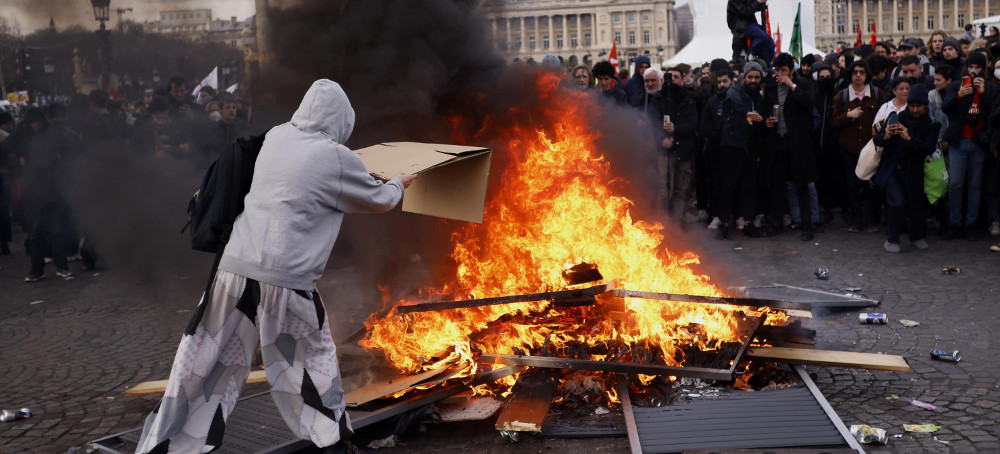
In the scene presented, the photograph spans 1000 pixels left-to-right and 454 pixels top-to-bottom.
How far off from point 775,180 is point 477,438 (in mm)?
Answer: 7544

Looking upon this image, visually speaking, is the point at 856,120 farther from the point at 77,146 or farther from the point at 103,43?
the point at 77,146

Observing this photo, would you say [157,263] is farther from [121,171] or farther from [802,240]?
[802,240]

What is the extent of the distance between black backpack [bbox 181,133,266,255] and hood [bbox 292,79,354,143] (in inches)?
13.4

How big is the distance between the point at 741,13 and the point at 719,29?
1200 cm

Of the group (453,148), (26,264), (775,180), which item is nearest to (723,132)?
(775,180)

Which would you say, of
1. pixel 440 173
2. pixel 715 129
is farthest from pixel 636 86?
pixel 440 173

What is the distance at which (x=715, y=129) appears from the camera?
11.2 metres

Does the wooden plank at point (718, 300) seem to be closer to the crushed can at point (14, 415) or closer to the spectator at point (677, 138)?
the crushed can at point (14, 415)

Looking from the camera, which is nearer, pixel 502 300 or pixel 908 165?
pixel 502 300

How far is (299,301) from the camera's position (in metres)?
4.40

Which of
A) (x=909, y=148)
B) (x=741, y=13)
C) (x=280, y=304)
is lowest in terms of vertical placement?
(x=280, y=304)

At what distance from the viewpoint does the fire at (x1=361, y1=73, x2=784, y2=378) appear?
18.5ft

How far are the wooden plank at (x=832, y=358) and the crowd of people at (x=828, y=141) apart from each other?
5.05m

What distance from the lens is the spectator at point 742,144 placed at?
10.8 m
